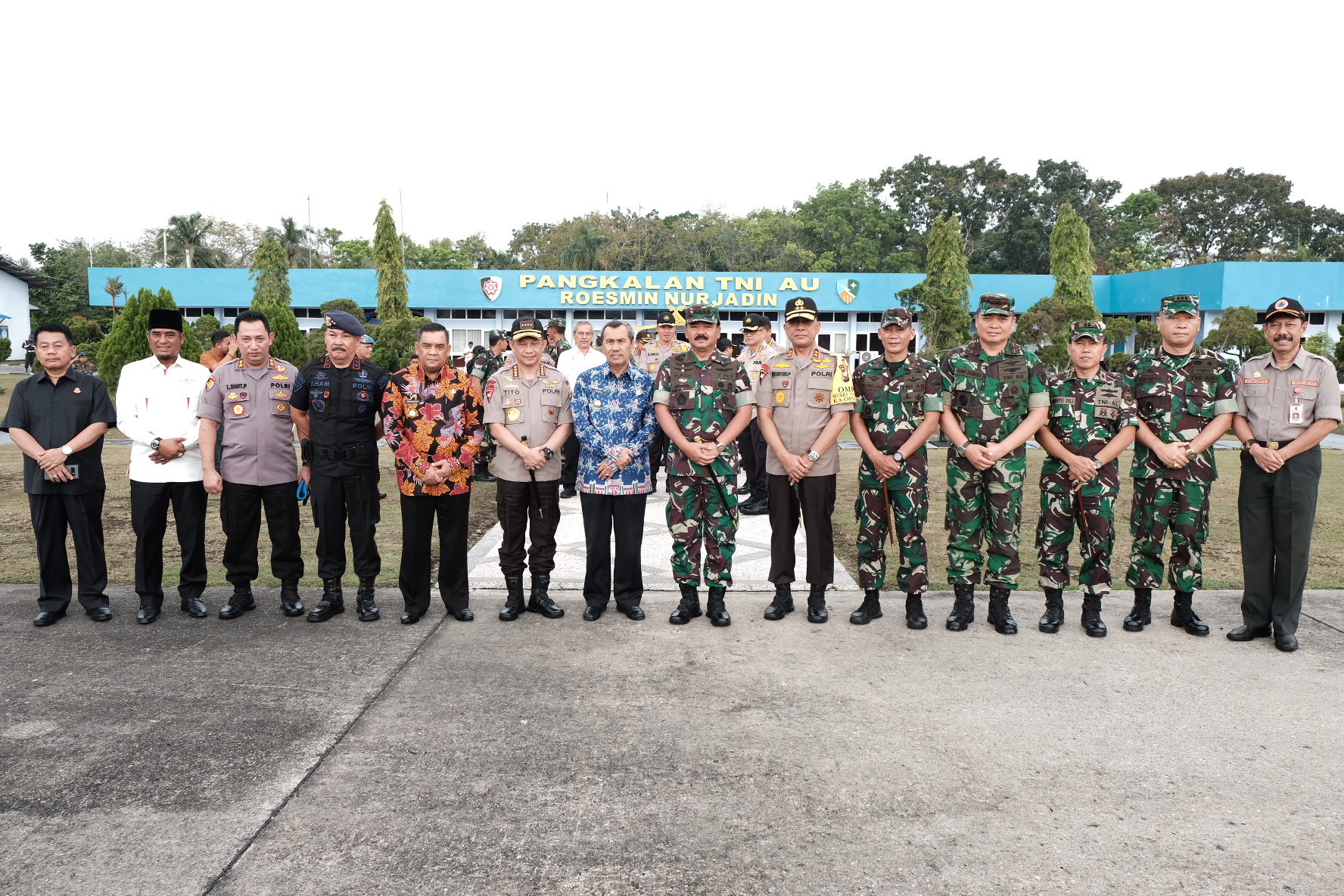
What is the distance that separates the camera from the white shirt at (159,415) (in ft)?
16.3

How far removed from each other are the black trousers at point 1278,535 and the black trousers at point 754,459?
4.19m

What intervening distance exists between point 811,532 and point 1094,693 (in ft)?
5.56

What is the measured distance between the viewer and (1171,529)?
4.83m

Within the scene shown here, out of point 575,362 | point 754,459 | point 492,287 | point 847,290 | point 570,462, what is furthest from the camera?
point 492,287

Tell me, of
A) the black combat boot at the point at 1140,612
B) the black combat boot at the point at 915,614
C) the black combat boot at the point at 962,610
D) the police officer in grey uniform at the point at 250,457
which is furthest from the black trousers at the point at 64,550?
the black combat boot at the point at 1140,612

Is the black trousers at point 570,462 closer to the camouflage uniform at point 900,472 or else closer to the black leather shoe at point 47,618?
the camouflage uniform at point 900,472

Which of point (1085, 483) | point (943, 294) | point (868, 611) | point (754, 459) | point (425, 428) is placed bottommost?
point (868, 611)

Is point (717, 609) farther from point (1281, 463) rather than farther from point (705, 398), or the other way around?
point (1281, 463)

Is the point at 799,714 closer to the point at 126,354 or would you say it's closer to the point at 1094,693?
the point at 1094,693

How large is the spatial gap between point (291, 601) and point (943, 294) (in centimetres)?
2222

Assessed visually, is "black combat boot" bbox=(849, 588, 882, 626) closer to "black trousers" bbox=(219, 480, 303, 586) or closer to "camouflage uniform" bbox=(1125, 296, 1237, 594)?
"camouflage uniform" bbox=(1125, 296, 1237, 594)

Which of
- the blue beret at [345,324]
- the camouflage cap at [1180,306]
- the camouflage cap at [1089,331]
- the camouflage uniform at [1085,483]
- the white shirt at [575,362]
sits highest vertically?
the camouflage cap at [1180,306]

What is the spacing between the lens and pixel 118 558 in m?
6.22

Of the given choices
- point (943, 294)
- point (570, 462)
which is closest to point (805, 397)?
point (570, 462)
